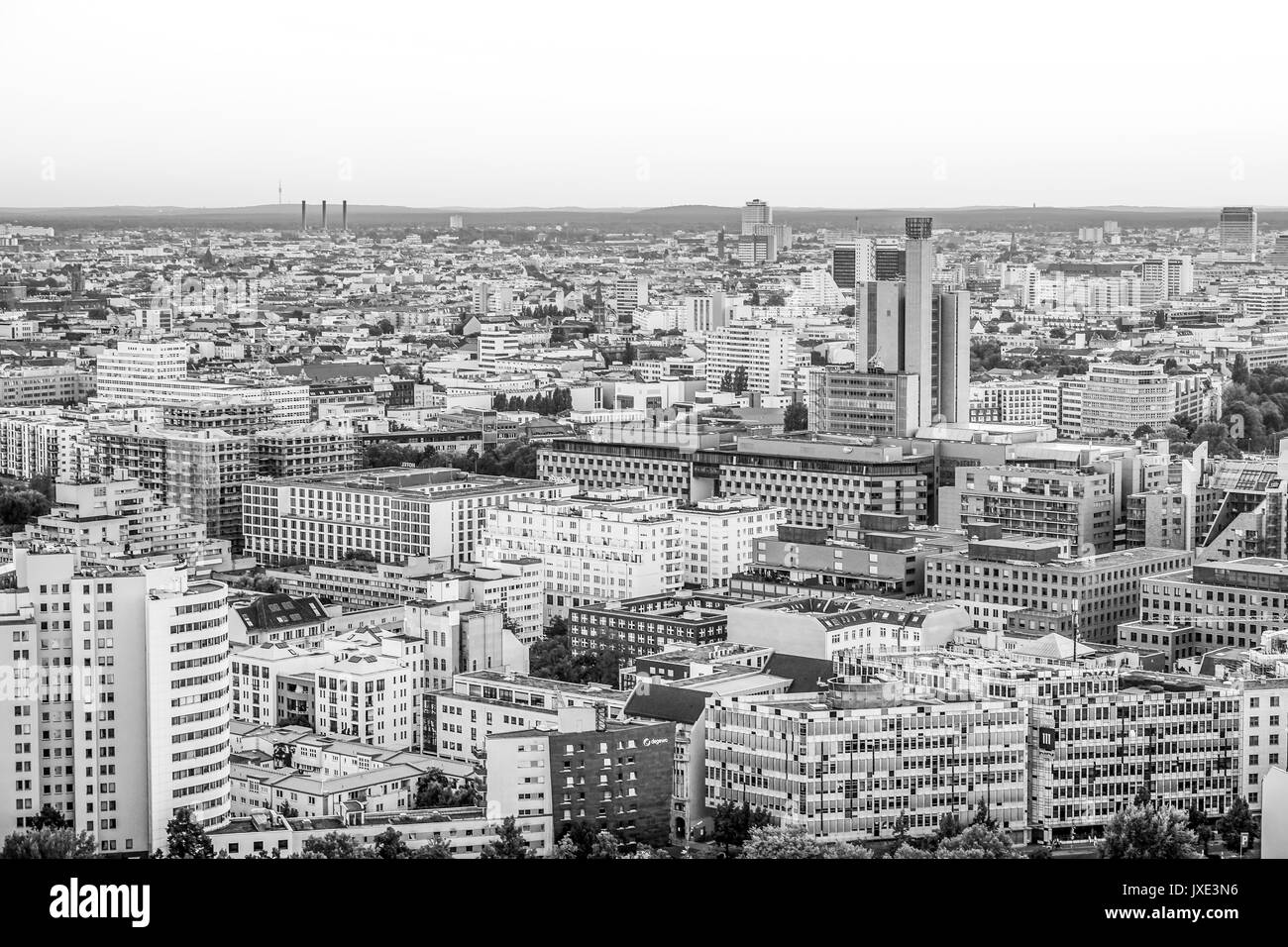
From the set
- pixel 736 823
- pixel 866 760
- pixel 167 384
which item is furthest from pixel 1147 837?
pixel 167 384

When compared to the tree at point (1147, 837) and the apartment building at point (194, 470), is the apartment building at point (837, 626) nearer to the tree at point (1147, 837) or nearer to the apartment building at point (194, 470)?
the tree at point (1147, 837)

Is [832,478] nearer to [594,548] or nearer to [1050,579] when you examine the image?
[594,548]

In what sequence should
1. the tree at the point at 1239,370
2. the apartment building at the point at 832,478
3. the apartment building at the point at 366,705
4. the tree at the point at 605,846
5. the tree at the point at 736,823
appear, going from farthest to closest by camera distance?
the tree at the point at 1239,370 < the apartment building at the point at 832,478 < the apartment building at the point at 366,705 < the tree at the point at 736,823 < the tree at the point at 605,846

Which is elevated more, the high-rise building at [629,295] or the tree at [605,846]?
the high-rise building at [629,295]

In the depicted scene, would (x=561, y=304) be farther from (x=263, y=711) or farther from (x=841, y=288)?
(x=263, y=711)

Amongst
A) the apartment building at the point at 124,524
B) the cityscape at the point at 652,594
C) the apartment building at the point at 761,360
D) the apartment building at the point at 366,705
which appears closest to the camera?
the cityscape at the point at 652,594

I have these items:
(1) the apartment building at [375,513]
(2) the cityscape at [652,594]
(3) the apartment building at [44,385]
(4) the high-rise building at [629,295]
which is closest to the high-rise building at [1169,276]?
(4) the high-rise building at [629,295]

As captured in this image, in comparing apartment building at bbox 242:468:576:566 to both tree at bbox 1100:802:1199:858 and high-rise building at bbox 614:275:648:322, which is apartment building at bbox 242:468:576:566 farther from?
high-rise building at bbox 614:275:648:322
